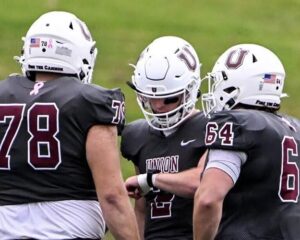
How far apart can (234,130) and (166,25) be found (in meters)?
15.4

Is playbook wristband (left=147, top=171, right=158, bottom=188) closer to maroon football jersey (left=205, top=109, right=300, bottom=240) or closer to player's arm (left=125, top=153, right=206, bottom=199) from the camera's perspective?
player's arm (left=125, top=153, right=206, bottom=199)

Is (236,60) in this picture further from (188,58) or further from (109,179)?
(109,179)

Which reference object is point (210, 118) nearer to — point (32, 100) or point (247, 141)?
point (247, 141)

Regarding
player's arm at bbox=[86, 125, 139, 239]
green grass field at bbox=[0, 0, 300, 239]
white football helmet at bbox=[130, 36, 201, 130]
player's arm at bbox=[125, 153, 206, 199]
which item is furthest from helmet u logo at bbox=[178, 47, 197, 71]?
green grass field at bbox=[0, 0, 300, 239]

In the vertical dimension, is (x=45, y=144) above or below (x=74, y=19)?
below

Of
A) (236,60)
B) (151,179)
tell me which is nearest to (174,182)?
(151,179)

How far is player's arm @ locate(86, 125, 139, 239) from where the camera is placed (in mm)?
7145

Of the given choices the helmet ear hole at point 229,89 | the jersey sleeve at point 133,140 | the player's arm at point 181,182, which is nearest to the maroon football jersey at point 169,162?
the jersey sleeve at point 133,140

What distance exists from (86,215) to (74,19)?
101 cm

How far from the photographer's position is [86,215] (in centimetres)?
733

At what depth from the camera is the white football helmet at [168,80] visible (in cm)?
779

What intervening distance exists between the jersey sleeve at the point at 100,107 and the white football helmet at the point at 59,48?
8.5 inches

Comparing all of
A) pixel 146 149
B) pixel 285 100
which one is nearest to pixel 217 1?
pixel 285 100

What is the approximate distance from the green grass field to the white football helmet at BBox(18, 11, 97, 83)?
1191 centimetres
